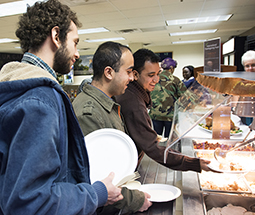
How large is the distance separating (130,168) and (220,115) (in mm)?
1112

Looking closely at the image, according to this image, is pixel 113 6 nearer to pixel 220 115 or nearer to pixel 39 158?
pixel 220 115

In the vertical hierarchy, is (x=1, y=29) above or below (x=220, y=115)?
above

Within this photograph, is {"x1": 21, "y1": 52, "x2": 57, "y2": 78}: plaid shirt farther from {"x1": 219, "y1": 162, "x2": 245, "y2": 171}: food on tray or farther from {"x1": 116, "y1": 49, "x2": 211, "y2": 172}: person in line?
{"x1": 219, "y1": 162, "x2": 245, "y2": 171}: food on tray

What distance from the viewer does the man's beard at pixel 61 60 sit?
809 mm

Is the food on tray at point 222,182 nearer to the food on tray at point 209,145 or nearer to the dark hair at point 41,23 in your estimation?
the food on tray at point 209,145

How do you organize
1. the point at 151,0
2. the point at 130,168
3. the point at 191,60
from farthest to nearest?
the point at 191,60 < the point at 151,0 < the point at 130,168

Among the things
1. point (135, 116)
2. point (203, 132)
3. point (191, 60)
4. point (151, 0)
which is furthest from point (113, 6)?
point (191, 60)

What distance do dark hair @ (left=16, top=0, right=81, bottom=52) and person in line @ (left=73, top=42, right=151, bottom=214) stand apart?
1.64 ft

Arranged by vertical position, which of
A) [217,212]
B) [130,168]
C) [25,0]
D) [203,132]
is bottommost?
Result: [217,212]

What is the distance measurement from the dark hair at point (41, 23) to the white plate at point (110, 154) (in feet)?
1.68

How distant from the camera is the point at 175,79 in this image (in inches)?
146

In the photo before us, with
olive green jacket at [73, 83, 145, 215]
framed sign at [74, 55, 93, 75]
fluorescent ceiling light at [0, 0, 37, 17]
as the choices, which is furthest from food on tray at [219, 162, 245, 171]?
framed sign at [74, 55, 93, 75]

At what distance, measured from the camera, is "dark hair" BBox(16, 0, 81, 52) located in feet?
2.57

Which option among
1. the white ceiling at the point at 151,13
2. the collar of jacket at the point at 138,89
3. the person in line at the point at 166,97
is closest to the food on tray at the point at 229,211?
the collar of jacket at the point at 138,89
